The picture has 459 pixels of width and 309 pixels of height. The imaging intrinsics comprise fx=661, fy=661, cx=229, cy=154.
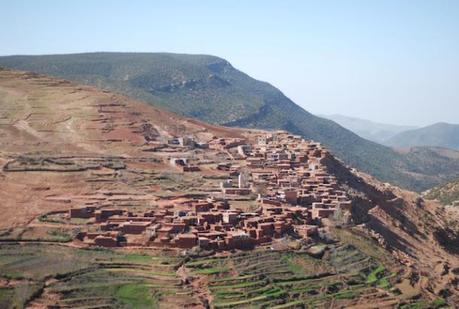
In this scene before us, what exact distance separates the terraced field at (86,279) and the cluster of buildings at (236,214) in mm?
2312

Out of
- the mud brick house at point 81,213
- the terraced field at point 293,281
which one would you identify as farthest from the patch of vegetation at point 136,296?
the mud brick house at point 81,213

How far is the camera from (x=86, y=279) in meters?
30.4

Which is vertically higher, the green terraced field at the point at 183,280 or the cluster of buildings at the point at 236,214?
the cluster of buildings at the point at 236,214

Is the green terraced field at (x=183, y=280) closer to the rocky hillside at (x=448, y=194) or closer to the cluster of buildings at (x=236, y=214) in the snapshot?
the cluster of buildings at (x=236, y=214)

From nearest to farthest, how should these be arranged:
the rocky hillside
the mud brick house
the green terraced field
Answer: the green terraced field < the mud brick house < the rocky hillside

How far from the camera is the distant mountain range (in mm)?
118188

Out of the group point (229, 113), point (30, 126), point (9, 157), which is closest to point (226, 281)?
point (9, 157)

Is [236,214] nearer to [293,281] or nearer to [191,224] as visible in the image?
Result: [191,224]

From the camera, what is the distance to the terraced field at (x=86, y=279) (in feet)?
93.9

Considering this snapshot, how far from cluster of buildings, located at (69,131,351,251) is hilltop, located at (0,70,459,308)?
0.40ft

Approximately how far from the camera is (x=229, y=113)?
121 metres

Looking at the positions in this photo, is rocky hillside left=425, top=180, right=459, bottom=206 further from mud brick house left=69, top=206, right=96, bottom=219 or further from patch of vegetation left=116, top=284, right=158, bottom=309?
patch of vegetation left=116, top=284, right=158, bottom=309

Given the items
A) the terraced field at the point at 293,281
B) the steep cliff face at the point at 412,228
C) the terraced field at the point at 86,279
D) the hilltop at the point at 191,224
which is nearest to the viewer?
the terraced field at the point at 86,279

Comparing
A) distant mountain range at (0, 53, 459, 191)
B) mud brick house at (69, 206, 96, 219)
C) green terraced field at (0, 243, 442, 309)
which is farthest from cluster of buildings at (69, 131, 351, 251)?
distant mountain range at (0, 53, 459, 191)
